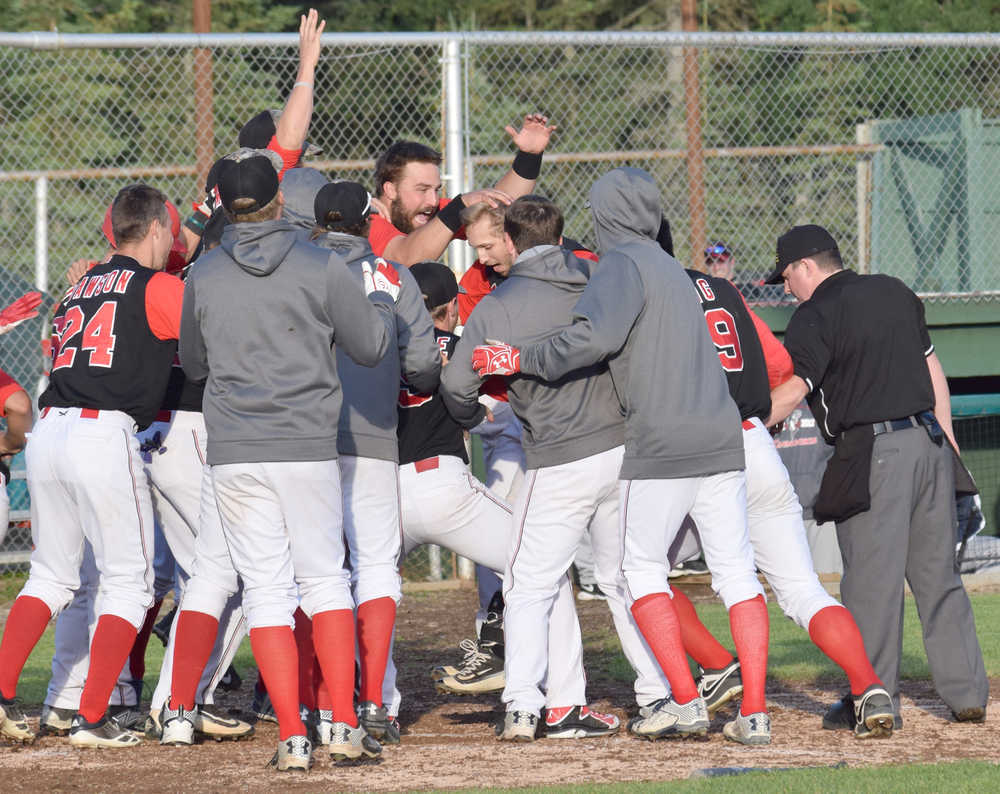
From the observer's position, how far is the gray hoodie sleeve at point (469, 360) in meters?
5.50

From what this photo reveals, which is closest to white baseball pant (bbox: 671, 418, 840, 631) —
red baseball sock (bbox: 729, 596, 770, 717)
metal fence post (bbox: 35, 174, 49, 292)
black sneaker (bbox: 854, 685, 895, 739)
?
red baseball sock (bbox: 729, 596, 770, 717)

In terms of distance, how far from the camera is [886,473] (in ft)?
19.0

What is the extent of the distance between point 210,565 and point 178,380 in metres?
0.86

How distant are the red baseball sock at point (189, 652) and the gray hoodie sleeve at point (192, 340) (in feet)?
3.04

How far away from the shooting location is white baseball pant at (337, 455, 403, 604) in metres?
5.56

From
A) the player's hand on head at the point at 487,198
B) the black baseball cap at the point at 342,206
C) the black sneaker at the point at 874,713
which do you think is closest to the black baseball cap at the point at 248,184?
the black baseball cap at the point at 342,206

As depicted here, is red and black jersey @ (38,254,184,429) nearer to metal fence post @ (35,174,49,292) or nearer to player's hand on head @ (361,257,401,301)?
player's hand on head @ (361,257,401,301)

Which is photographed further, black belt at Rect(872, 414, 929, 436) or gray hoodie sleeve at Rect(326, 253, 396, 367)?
black belt at Rect(872, 414, 929, 436)

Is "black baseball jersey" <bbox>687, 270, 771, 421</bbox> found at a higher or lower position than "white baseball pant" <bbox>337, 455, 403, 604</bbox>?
higher

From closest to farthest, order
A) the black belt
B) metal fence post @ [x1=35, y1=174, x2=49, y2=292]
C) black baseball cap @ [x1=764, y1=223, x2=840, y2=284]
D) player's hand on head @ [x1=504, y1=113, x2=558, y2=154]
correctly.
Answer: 1. the black belt
2. black baseball cap @ [x1=764, y1=223, x2=840, y2=284]
3. player's hand on head @ [x1=504, y1=113, x2=558, y2=154]
4. metal fence post @ [x1=35, y1=174, x2=49, y2=292]

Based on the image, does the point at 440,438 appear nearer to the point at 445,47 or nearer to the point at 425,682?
the point at 425,682

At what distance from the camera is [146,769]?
16.7 feet

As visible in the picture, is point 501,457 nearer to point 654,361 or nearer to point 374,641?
point 374,641

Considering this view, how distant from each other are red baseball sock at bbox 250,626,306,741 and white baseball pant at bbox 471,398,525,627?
1.83 meters
